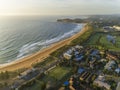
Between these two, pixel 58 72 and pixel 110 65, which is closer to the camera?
pixel 58 72

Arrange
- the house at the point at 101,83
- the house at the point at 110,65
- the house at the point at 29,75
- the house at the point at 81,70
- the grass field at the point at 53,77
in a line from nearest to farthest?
the house at the point at 101,83, the grass field at the point at 53,77, the house at the point at 29,75, the house at the point at 81,70, the house at the point at 110,65

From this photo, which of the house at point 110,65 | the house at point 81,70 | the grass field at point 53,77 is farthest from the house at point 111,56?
the grass field at point 53,77

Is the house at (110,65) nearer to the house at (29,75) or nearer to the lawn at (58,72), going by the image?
the lawn at (58,72)

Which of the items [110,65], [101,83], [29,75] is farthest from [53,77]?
[110,65]

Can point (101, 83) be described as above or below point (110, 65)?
below

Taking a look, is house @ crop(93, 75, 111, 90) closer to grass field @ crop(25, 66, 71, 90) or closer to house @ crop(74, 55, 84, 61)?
grass field @ crop(25, 66, 71, 90)

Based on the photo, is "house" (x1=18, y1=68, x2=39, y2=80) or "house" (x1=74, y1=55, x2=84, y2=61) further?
"house" (x1=74, y1=55, x2=84, y2=61)

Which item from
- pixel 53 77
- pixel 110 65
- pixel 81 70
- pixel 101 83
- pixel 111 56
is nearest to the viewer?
pixel 101 83

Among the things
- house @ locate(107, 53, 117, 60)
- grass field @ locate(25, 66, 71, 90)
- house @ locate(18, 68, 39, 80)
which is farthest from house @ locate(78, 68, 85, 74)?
house @ locate(107, 53, 117, 60)

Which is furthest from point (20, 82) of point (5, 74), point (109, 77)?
point (109, 77)

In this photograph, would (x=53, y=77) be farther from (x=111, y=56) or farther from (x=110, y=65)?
(x=111, y=56)

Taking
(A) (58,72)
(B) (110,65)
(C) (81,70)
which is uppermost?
(B) (110,65)

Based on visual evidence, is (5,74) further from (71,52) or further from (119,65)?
(119,65)
